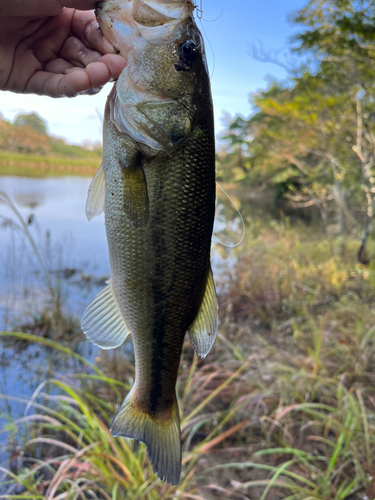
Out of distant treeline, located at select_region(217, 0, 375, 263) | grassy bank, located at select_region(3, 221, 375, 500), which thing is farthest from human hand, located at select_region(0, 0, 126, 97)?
distant treeline, located at select_region(217, 0, 375, 263)

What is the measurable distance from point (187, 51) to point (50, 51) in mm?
836

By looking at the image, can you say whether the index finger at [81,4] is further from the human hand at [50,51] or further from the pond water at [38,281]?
the pond water at [38,281]

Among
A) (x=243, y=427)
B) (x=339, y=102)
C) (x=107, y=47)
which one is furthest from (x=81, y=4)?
(x=339, y=102)

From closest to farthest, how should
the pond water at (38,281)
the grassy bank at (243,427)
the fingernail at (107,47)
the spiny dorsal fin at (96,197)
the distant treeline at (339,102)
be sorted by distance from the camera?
the spiny dorsal fin at (96,197)
the fingernail at (107,47)
the grassy bank at (243,427)
the pond water at (38,281)
the distant treeline at (339,102)

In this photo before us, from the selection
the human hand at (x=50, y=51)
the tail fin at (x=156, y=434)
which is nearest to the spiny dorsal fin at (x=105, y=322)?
the tail fin at (x=156, y=434)

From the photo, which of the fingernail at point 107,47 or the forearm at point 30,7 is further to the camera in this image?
the fingernail at point 107,47

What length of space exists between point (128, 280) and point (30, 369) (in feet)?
12.4

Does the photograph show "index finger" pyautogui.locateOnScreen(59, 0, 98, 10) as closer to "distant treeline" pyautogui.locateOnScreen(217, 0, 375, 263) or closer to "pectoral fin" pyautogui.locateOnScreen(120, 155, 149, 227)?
"pectoral fin" pyautogui.locateOnScreen(120, 155, 149, 227)

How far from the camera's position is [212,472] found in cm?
267

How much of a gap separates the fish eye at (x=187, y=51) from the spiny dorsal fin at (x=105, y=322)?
35.6 inches

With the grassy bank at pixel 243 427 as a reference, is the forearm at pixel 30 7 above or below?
above

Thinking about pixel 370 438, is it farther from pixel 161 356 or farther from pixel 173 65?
pixel 173 65

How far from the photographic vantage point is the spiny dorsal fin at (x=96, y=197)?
1.25 metres

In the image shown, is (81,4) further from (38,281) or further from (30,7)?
(38,281)
